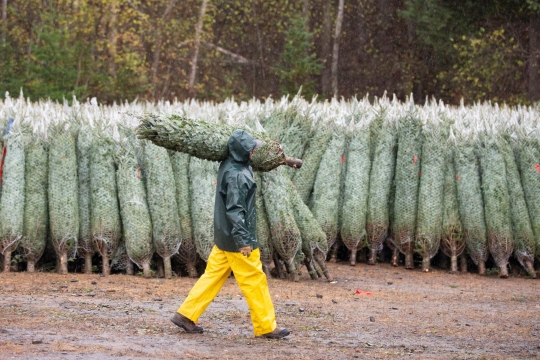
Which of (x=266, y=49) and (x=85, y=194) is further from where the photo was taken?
(x=266, y=49)

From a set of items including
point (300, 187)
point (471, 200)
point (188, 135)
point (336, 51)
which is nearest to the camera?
point (188, 135)

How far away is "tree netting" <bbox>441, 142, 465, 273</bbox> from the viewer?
1350cm

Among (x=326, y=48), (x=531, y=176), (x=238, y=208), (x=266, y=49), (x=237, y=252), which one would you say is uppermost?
(x=266, y=49)

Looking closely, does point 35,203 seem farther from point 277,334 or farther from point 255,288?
point 277,334

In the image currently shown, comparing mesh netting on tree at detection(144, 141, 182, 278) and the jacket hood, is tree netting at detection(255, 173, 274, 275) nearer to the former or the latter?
mesh netting on tree at detection(144, 141, 182, 278)

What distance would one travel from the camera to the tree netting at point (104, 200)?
11.9 m

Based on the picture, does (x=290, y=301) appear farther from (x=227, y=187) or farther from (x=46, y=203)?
(x=46, y=203)

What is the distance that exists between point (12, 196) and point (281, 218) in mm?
3628

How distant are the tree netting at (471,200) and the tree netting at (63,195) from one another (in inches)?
228

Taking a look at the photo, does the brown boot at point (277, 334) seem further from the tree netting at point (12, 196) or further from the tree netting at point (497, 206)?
the tree netting at point (497, 206)

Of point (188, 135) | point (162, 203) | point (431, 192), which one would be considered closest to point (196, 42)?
point (431, 192)

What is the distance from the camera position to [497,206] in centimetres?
1325

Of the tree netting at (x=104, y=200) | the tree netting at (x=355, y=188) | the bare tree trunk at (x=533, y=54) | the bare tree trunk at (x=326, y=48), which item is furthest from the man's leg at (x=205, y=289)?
the bare tree trunk at (x=326, y=48)

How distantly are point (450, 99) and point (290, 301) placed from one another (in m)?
22.8
